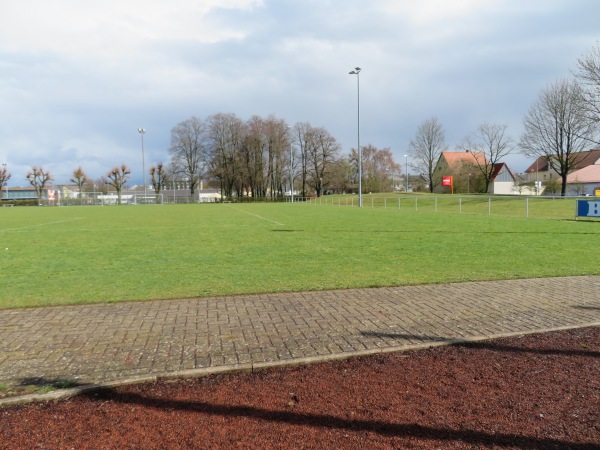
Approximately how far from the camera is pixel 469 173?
3024 inches

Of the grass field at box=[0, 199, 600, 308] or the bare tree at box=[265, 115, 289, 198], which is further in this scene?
the bare tree at box=[265, 115, 289, 198]

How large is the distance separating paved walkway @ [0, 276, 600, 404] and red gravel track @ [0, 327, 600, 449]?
31 centimetres

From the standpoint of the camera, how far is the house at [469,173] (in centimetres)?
7694

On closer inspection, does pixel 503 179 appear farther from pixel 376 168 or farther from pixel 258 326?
pixel 258 326

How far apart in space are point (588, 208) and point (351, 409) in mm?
23708

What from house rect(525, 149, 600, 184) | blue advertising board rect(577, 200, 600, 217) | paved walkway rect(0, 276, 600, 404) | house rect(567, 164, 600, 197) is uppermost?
house rect(525, 149, 600, 184)

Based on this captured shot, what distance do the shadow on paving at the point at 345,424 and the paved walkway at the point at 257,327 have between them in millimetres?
345

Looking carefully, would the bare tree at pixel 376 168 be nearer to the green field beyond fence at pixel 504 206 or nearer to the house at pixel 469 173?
the house at pixel 469 173

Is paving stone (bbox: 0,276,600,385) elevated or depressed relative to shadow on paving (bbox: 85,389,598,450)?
elevated

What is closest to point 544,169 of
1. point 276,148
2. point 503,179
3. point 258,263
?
point 503,179

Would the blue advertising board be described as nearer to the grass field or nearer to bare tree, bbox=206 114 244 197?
the grass field

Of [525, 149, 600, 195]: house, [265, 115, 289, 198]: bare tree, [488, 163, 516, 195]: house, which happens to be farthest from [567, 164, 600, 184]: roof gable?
[265, 115, 289, 198]: bare tree

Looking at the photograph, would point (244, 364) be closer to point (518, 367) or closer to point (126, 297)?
point (518, 367)

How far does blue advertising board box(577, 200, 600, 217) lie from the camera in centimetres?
2103
